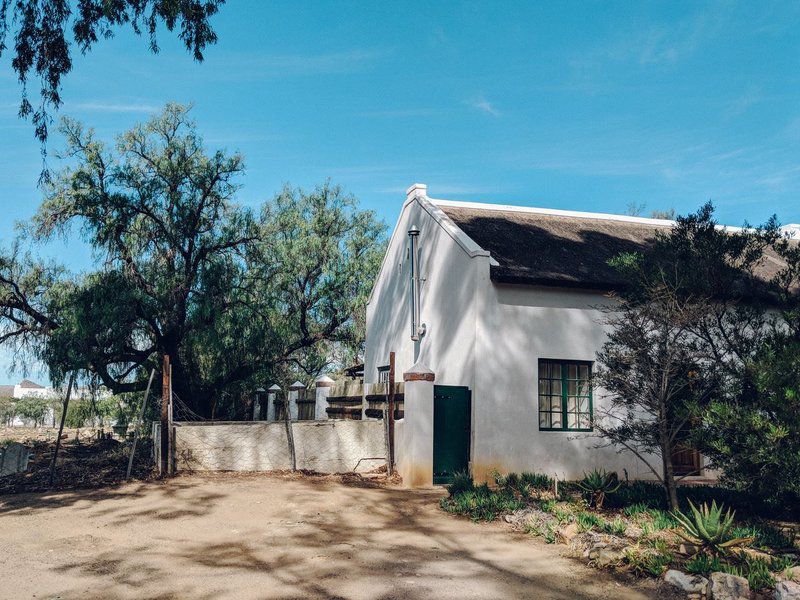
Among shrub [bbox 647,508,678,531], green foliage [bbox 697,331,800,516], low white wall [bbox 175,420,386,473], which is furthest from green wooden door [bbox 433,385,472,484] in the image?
green foliage [bbox 697,331,800,516]

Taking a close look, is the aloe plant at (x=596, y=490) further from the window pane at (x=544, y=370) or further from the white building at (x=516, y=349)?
the window pane at (x=544, y=370)

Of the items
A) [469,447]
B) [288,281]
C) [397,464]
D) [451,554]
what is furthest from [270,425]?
[288,281]

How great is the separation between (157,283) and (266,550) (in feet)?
36.9

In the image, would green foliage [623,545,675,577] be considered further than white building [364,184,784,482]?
No

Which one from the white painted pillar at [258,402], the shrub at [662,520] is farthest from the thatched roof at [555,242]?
the white painted pillar at [258,402]

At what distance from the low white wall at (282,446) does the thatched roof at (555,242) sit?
4.59 meters

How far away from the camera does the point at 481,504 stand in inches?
426

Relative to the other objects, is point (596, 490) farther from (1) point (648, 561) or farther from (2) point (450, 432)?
(1) point (648, 561)

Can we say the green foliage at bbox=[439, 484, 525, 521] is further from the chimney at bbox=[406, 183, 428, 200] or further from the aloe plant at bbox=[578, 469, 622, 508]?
the chimney at bbox=[406, 183, 428, 200]

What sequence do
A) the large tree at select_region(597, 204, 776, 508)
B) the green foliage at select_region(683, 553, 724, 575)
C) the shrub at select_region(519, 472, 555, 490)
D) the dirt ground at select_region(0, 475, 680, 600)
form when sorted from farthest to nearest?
the shrub at select_region(519, 472, 555, 490) < the large tree at select_region(597, 204, 776, 508) < the green foliage at select_region(683, 553, 724, 575) < the dirt ground at select_region(0, 475, 680, 600)

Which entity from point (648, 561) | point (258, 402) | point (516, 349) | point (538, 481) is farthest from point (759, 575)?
point (258, 402)

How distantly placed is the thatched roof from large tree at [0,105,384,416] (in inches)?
246

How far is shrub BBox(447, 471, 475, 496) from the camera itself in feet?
40.5

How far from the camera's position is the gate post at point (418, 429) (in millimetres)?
13617
